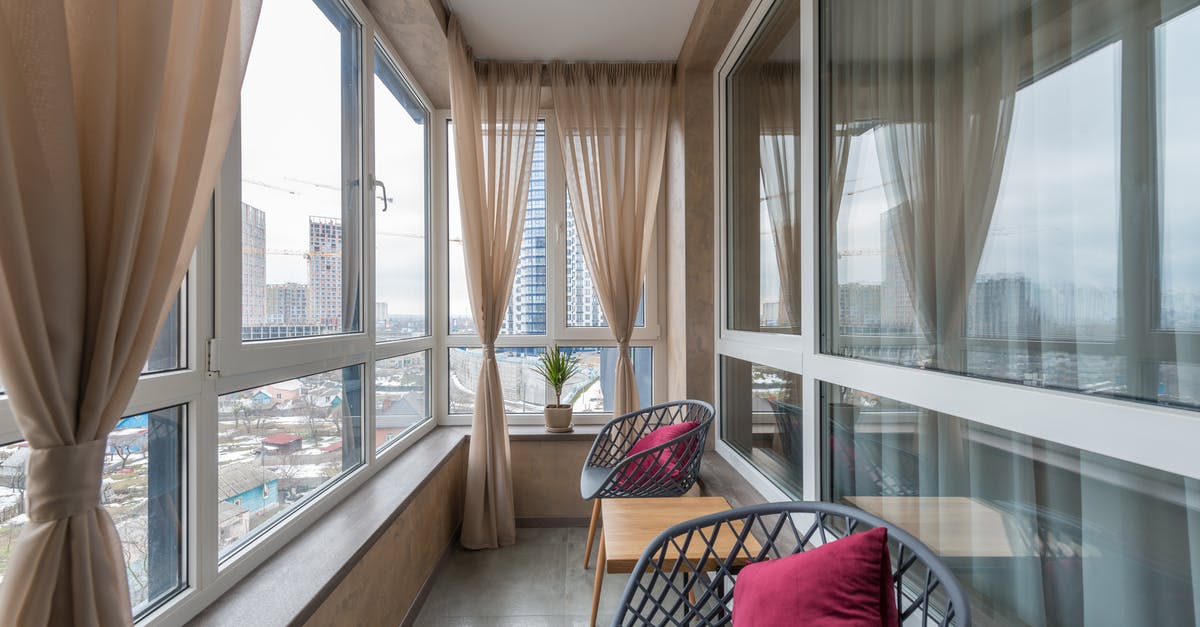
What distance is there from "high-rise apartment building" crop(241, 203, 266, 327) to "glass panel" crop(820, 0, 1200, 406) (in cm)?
170

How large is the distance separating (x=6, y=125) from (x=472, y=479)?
2397mm

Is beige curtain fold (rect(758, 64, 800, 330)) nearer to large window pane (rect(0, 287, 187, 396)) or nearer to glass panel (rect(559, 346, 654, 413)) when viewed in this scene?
glass panel (rect(559, 346, 654, 413))

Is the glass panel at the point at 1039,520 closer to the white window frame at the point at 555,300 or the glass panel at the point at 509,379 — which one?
the white window frame at the point at 555,300

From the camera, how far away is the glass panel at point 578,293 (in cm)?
326

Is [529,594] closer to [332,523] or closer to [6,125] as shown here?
[332,523]

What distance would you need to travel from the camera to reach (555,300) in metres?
3.24

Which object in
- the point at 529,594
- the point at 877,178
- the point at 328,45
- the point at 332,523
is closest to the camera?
the point at 877,178

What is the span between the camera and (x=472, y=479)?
8.93 feet

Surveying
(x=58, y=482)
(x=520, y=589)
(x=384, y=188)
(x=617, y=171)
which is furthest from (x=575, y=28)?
(x=520, y=589)

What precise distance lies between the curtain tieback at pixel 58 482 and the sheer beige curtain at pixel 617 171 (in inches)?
94.3

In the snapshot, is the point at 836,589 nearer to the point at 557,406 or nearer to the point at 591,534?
the point at 591,534

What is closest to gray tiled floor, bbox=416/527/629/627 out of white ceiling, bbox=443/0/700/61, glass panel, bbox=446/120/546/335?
glass panel, bbox=446/120/546/335

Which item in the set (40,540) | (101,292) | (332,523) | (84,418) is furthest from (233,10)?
(332,523)

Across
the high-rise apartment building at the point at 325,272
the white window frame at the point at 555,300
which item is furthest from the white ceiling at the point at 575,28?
the high-rise apartment building at the point at 325,272
